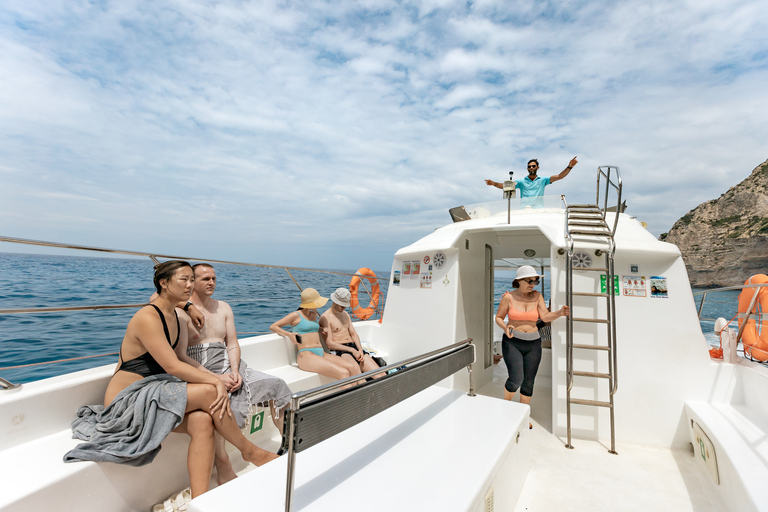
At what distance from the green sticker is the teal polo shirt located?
4326mm

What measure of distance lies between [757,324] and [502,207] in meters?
2.69

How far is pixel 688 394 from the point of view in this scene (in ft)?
10.7

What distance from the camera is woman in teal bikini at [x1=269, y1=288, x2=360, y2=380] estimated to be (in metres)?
3.58

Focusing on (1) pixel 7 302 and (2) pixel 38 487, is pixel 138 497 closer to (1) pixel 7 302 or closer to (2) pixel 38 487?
(2) pixel 38 487

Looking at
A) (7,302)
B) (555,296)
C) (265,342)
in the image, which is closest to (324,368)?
(265,342)

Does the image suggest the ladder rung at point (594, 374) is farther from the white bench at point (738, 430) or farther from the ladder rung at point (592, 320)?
the white bench at point (738, 430)

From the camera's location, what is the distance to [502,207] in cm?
478

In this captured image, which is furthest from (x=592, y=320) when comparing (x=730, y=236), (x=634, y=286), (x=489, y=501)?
(x=730, y=236)

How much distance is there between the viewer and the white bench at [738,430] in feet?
6.71

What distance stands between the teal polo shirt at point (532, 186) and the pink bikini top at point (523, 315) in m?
2.21

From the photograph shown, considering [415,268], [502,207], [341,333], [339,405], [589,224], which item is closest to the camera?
[339,405]

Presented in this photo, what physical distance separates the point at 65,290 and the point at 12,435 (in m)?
12.3

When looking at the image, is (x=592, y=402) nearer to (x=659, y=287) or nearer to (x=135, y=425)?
(x=659, y=287)

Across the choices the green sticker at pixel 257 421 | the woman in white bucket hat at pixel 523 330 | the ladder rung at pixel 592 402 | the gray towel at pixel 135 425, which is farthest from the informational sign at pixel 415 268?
the gray towel at pixel 135 425
